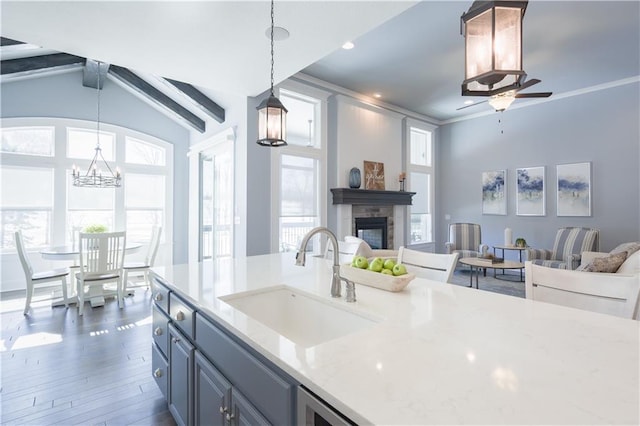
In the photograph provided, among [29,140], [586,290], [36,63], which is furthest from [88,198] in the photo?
[586,290]

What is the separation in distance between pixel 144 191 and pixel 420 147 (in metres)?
6.05

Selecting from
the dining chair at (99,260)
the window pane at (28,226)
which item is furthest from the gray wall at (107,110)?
the dining chair at (99,260)

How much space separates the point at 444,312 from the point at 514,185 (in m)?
6.23

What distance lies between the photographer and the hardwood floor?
2.04m

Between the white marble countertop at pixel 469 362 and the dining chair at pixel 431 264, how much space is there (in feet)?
1.37

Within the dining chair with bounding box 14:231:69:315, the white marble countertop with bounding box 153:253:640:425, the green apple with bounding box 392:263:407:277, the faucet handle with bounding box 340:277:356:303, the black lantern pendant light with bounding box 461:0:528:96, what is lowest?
the dining chair with bounding box 14:231:69:315

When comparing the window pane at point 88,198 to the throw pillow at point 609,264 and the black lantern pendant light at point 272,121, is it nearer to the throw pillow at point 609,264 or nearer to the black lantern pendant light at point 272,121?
the black lantern pendant light at point 272,121

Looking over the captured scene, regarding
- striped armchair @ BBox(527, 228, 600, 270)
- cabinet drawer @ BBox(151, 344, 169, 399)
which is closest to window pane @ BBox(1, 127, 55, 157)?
cabinet drawer @ BBox(151, 344, 169, 399)

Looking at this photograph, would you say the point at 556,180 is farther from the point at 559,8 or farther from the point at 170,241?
the point at 170,241

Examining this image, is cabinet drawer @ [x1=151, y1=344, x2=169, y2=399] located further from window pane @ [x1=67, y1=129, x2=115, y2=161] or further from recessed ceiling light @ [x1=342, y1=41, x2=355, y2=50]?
window pane @ [x1=67, y1=129, x2=115, y2=161]

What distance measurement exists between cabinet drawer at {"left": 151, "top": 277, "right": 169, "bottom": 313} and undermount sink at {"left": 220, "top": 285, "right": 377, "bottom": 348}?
547 mm

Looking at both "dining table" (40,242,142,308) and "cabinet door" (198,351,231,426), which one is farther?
"dining table" (40,242,142,308)

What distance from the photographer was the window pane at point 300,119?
505 cm

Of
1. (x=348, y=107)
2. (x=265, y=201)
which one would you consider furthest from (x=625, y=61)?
(x=265, y=201)
